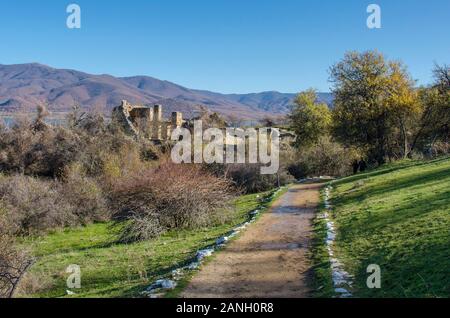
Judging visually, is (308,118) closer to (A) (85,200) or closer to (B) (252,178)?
(B) (252,178)

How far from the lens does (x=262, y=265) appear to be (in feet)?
38.3

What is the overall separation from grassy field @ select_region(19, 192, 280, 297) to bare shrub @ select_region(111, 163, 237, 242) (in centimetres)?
78

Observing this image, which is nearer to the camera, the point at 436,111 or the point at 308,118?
the point at 436,111

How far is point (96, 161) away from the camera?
133 feet

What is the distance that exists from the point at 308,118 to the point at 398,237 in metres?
44.2

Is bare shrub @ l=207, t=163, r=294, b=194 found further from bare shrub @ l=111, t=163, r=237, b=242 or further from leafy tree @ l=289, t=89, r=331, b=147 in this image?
bare shrub @ l=111, t=163, r=237, b=242

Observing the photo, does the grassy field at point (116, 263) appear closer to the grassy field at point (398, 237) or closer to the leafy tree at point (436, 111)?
the grassy field at point (398, 237)

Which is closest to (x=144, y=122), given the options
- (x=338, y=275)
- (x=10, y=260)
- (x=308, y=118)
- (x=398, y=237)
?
(x=308, y=118)

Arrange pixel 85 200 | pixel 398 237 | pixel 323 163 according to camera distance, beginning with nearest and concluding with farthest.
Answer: pixel 398 237
pixel 85 200
pixel 323 163

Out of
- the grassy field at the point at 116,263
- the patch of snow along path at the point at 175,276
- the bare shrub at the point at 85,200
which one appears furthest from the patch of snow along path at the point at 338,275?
the bare shrub at the point at 85,200

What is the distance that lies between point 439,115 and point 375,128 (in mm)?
8758

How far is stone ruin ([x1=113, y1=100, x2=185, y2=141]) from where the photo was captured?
1981 inches
